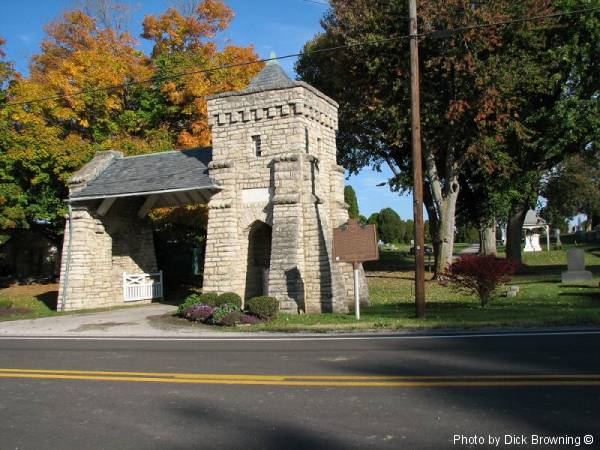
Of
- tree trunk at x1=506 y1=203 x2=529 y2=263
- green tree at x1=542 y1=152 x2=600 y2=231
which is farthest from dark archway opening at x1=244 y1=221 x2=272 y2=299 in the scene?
green tree at x1=542 y1=152 x2=600 y2=231

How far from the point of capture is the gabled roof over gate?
66.8 feet

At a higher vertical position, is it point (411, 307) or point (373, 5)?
point (373, 5)

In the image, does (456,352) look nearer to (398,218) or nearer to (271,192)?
(271,192)

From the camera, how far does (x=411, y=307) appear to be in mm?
18828

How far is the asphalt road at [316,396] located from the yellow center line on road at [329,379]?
2cm

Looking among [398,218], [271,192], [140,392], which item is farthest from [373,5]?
[398,218]

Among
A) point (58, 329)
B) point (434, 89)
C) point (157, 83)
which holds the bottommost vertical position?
point (58, 329)

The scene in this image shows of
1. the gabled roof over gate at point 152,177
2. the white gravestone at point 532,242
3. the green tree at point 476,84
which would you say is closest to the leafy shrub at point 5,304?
the gabled roof over gate at point 152,177

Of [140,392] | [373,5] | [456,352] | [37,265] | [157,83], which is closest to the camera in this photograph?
[140,392]

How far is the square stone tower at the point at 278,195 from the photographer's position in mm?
18281

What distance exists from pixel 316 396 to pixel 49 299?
79.9ft

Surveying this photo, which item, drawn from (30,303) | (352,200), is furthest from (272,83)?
(352,200)

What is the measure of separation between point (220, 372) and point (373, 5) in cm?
2227

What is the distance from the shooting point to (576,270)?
81.6ft
